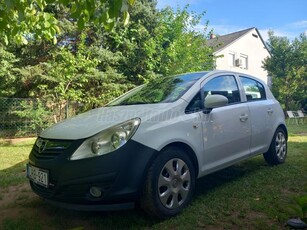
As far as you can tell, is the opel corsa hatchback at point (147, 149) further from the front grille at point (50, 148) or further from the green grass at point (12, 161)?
the green grass at point (12, 161)

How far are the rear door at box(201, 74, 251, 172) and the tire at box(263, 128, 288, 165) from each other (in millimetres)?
910

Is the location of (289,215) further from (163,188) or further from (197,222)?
(163,188)

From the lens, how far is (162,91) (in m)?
3.66

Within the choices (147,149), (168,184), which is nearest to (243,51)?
(168,184)

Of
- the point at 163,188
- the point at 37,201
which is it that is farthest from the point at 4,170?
the point at 163,188

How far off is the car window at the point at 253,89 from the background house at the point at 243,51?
1759 centimetres

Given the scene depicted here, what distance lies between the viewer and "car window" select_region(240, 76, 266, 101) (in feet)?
14.3

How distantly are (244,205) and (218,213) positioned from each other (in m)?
0.38

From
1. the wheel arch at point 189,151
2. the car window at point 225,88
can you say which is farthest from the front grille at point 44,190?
the car window at point 225,88

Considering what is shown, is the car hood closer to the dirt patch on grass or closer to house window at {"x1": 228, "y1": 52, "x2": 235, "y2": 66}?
the dirt patch on grass

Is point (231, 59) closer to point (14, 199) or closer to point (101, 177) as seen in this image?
point (14, 199)

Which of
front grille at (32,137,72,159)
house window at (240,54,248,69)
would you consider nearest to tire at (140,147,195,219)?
front grille at (32,137,72,159)

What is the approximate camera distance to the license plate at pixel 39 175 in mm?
2752

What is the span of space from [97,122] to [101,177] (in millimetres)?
609
